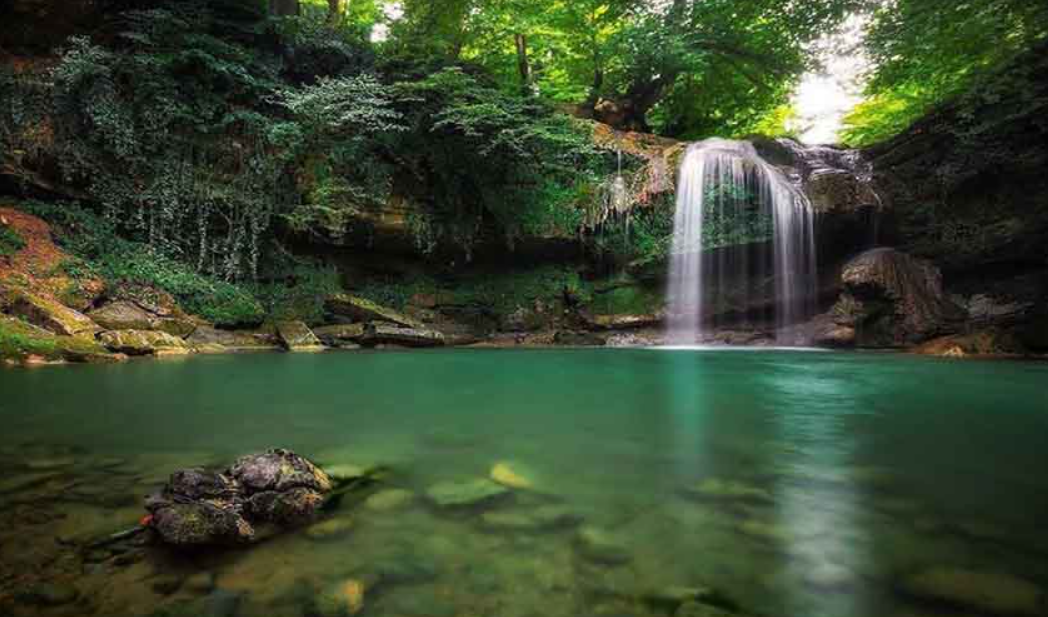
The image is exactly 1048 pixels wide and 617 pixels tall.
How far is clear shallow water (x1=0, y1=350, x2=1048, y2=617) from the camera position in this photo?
4.48 ft

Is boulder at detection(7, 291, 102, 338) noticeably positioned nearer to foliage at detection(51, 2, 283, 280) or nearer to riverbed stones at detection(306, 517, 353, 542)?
foliage at detection(51, 2, 283, 280)

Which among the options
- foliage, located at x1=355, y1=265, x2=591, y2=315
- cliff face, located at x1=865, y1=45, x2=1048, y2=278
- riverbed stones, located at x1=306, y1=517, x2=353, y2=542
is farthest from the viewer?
foliage, located at x1=355, y1=265, x2=591, y2=315

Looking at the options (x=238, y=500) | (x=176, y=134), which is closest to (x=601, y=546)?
(x=238, y=500)

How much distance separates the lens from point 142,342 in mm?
8055

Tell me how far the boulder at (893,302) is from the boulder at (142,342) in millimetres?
13767

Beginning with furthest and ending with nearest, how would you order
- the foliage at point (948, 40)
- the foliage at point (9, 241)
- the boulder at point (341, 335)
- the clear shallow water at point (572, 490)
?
1. the boulder at point (341, 335)
2. the foliage at point (9, 241)
3. the foliage at point (948, 40)
4. the clear shallow water at point (572, 490)

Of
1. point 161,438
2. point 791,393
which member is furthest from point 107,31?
point 791,393

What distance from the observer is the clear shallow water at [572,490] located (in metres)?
1.36

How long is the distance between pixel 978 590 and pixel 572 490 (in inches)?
50.4

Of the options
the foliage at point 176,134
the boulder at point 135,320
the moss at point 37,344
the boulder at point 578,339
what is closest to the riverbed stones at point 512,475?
the moss at point 37,344

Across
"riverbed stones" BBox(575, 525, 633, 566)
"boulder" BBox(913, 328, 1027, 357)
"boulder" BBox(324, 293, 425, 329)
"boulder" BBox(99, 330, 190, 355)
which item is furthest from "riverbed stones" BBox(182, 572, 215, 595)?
"boulder" BBox(913, 328, 1027, 357)

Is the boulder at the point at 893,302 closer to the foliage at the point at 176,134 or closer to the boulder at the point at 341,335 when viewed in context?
the boulder at the point at 341,335

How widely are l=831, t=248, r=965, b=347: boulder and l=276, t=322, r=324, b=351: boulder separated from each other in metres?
11.9

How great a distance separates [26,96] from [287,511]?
44.8 feet
